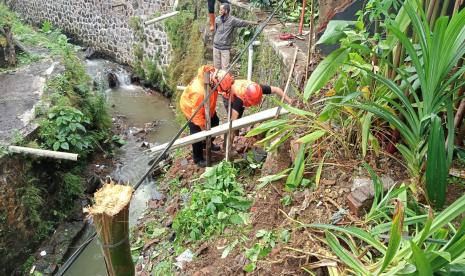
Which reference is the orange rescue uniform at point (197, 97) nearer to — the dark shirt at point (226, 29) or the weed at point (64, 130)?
the dark shirt at point (226, 29)

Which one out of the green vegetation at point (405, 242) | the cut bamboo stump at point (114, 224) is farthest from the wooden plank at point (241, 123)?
the cut bamboo stump at point (114, 224)

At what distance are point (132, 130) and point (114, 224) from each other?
25.4ft

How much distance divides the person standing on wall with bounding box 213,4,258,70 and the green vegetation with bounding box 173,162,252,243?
304 centimetres

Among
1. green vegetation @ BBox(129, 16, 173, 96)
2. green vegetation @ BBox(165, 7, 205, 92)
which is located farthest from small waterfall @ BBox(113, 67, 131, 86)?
green vegetation @ BBox(165, 7, 205, 92)

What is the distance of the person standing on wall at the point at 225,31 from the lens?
22.9 ft

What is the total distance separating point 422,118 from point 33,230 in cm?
572

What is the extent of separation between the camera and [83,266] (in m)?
5.86

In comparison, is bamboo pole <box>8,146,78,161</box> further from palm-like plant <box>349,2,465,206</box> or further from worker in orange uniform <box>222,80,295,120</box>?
palm-like plant <box>349,2,465,206</box>

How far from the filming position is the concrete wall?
35.0 ft

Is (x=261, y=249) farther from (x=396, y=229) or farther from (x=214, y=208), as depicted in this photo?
(x=396, y=229)

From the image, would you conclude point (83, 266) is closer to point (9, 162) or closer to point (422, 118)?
point (9, 162)

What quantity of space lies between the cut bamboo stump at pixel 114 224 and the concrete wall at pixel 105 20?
29.4 feet

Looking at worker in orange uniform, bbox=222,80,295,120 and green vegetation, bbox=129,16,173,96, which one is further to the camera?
green vegetation, bbox=129,16,173,96

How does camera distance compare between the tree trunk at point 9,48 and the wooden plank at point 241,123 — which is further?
the tree trunk at point 9,48
